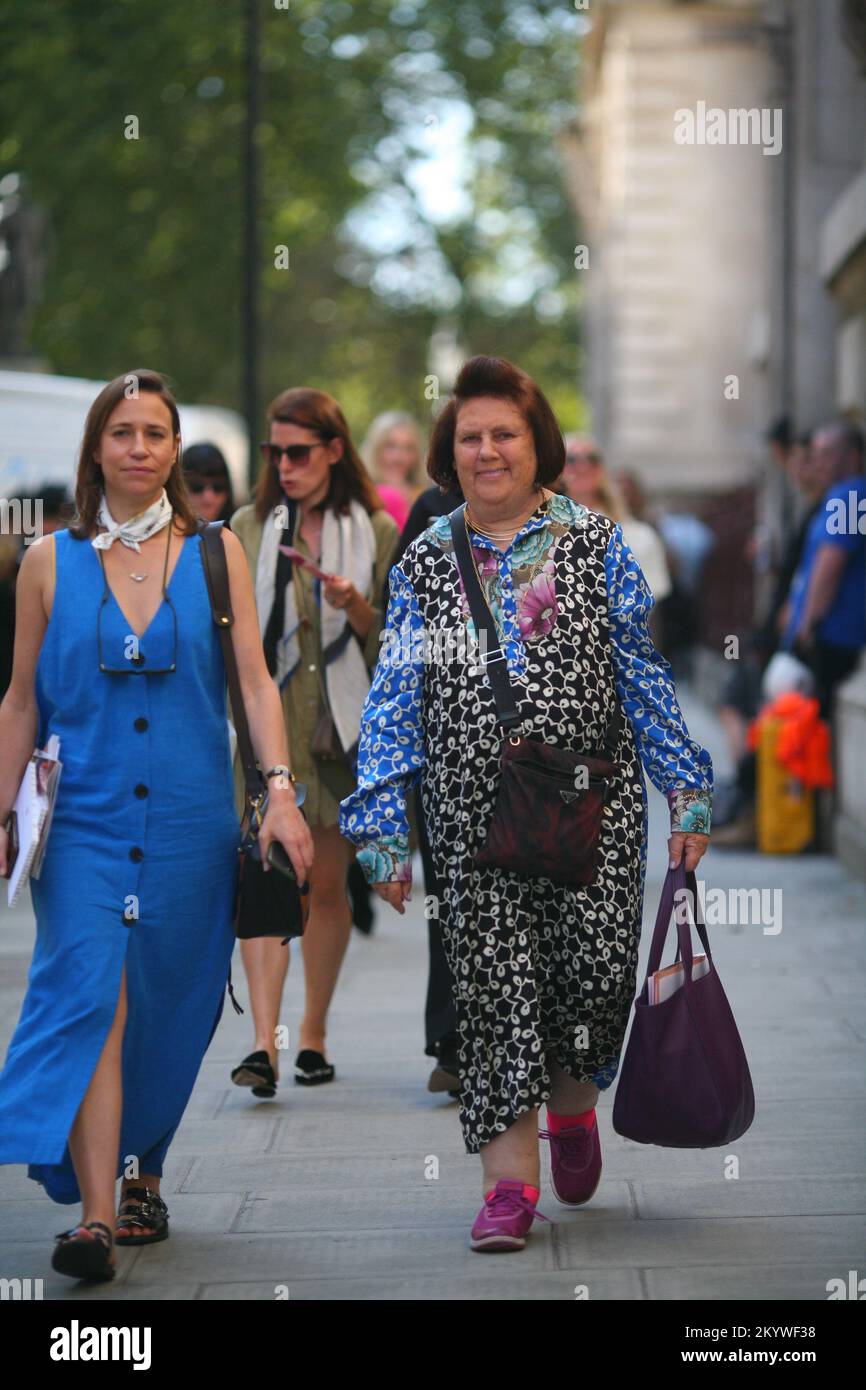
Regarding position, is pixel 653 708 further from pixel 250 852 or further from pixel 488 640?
pixel 250 852

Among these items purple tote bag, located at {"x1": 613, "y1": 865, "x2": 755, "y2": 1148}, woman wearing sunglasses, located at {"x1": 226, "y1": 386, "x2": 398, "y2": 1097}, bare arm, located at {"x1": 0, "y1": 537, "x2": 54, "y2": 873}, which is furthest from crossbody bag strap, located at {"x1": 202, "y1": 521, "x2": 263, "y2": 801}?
woman wearing sunglasses, located at {"x1": 226, "y1": 386, "x2": 398, "y2": 1097}

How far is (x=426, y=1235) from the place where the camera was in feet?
16.8

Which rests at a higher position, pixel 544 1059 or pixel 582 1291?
pixel 544 1059

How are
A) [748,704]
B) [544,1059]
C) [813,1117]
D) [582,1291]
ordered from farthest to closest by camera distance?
[748,704] < [813,1117] < [544,1059] < [582,1291]

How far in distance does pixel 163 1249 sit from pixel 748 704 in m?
8.53

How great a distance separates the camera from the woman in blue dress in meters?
4.79

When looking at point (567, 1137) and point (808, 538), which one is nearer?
point (567, 1137)

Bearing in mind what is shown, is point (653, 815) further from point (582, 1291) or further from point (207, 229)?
point (207, 229)

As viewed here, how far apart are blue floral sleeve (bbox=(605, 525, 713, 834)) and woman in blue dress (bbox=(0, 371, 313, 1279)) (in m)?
0.79

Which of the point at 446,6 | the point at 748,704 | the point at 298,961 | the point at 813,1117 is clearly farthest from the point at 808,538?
the point at 446,6

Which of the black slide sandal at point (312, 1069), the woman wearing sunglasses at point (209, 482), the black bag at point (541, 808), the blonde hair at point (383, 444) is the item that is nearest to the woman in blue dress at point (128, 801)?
the black bag at point (541, 808)

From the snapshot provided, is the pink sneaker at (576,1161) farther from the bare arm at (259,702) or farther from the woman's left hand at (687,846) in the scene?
the bare arm at (259,702)

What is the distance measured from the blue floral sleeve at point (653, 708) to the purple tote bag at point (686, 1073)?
0.98ft

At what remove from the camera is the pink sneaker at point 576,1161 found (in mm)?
5262
